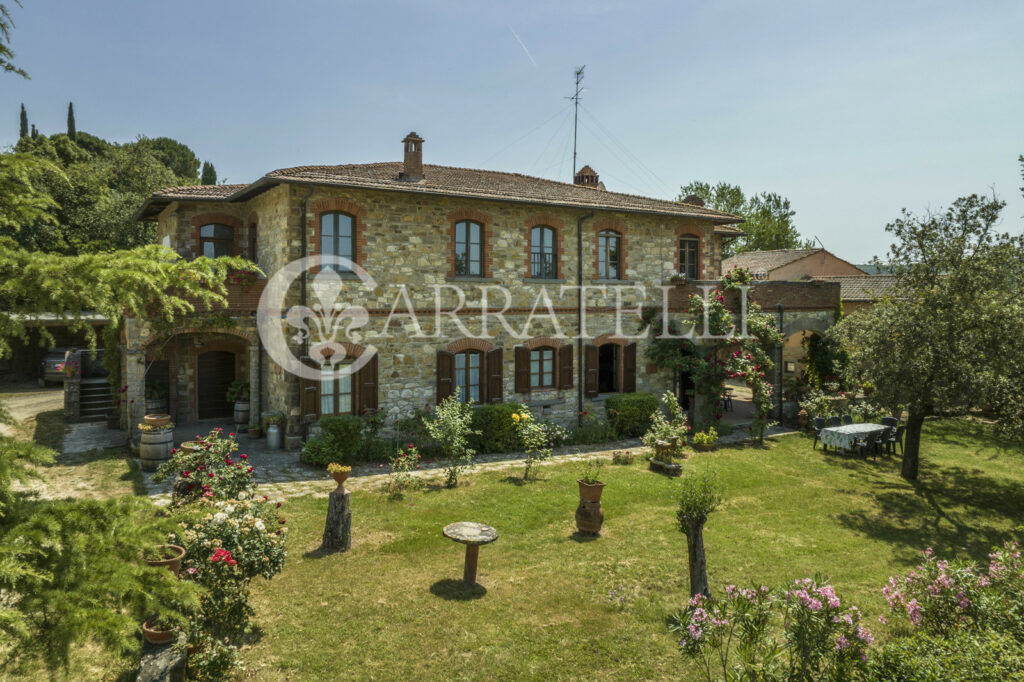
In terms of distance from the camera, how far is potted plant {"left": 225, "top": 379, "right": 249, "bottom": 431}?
15.7 m

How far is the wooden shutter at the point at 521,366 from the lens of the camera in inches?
623

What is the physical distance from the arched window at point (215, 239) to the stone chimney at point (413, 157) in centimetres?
531

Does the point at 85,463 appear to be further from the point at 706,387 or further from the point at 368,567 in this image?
the point at 706,387

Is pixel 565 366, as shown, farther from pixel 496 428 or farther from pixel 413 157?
pixel 413 157

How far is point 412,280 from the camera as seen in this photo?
14.4m

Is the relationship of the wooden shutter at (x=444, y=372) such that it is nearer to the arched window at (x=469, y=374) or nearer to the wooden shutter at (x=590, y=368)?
the arched window at (x=469, y=374)

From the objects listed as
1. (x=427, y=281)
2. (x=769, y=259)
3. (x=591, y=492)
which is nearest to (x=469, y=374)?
(x=427, y=281)

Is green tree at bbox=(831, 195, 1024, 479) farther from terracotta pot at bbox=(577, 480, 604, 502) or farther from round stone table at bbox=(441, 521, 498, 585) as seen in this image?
round stone table at bbox=(441, 521, 498, 585)

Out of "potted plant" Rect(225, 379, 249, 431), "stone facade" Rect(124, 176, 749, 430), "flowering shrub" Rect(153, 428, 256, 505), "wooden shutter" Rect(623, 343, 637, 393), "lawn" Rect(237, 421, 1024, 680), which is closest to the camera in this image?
"lawn" Rect(237, 421, 1024, 680)

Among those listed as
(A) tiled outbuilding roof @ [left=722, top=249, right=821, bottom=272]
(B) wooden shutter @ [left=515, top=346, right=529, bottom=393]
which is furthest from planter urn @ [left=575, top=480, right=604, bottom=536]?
(A) tiled outbuilding roof @ [left=722, top=249, right=821, bottom=272]

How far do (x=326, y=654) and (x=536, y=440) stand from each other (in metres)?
7.41

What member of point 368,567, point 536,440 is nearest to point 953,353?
point 536,440

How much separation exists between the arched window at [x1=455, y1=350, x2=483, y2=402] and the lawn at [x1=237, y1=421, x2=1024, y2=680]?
9.05 ft

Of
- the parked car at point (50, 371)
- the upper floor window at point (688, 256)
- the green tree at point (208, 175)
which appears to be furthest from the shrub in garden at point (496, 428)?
the green tree at point (208, 175)
